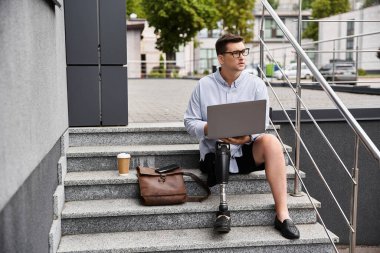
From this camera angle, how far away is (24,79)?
7.15 ft

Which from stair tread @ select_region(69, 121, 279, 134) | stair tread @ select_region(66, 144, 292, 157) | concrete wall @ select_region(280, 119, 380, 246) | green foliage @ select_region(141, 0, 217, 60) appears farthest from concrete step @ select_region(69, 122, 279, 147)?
green foliage @ select_region(141, 0, 217, 60)

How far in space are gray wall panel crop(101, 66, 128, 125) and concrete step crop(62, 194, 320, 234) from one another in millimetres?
1118

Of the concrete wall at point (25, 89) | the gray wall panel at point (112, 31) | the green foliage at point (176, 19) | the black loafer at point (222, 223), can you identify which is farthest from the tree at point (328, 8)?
the concrete wall at point (25, 89)

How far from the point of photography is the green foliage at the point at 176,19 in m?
25.4

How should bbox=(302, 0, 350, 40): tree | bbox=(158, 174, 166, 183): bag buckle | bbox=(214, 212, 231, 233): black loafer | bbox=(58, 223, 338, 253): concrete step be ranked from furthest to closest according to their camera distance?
bbox=(302, 0, 350, 40): tree → bbox=(158, 174, 166, 183): bag buckle → bbox=(214, 212, 231, 233): black loafer → bbox=(58, 223, 338, 253): concrete step

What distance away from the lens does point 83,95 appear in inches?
176

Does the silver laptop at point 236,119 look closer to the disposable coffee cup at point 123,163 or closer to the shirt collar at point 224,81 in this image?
the shirt collar at point 224,81

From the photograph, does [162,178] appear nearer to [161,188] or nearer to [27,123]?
[161,188]

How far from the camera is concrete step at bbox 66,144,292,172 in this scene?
394 centimetres

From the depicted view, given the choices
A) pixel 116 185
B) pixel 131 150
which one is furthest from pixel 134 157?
pixel 116 185

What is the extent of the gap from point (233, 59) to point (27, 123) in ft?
5.94

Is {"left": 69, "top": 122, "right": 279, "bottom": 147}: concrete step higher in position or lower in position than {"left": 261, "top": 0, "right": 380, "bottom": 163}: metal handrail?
lower

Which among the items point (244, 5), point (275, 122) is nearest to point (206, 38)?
point (244, 5)

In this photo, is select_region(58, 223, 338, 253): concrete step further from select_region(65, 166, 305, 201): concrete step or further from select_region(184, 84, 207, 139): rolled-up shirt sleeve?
select_region(184, 84, 207, 139): rolled-up shirt sleeve
